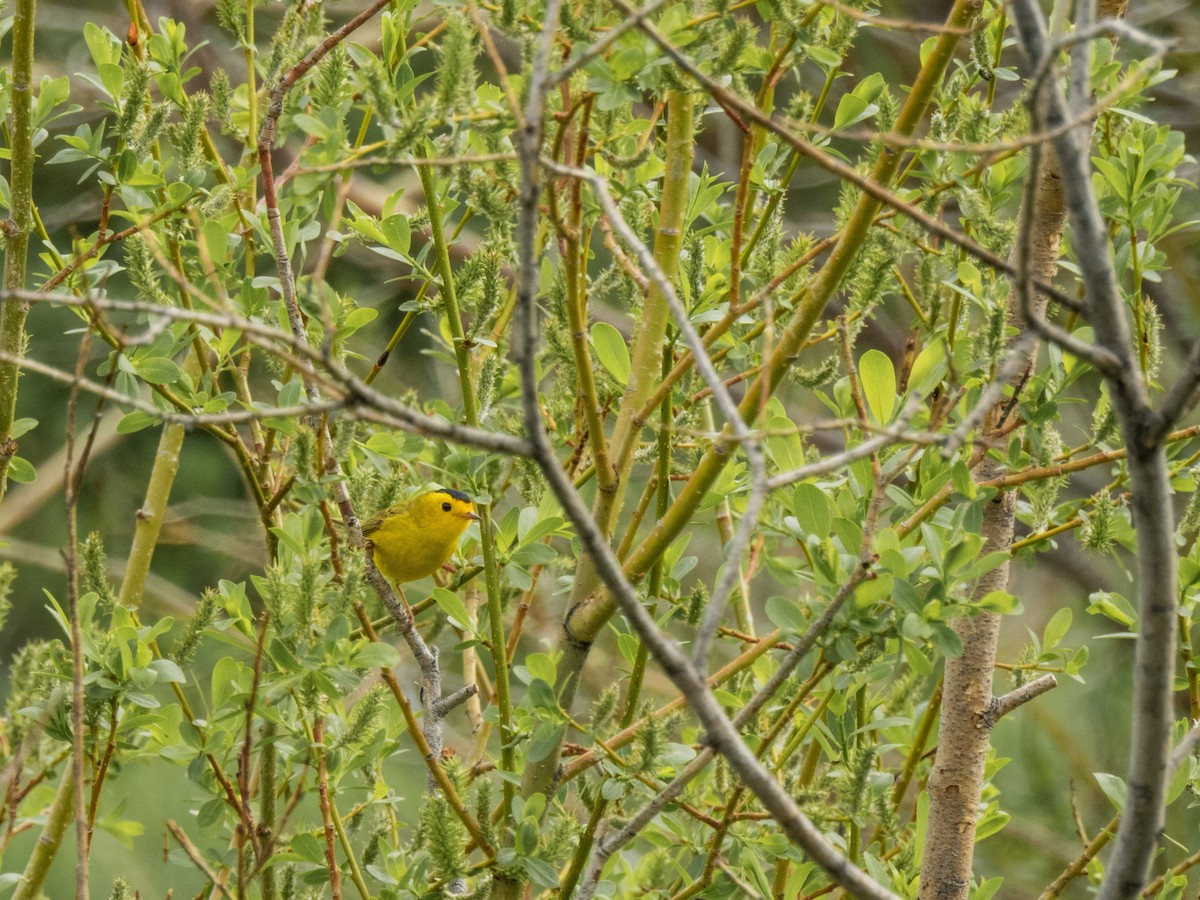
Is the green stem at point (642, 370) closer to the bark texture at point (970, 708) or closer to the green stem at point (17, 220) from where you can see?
the bark texture at point (970, 708)

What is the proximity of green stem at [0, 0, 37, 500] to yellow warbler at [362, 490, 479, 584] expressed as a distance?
1.40 meters

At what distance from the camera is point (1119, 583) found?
6449 millimetres

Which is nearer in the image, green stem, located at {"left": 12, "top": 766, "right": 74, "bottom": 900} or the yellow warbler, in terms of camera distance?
green stem, located at {"left": 12, "top": 766, "right": 74, "bottom": 900}

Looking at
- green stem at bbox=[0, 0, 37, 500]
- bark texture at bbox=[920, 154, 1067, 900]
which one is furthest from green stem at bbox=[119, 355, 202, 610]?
bark texture at bbox=[920, 154, 1067, 900]

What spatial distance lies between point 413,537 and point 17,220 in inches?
63.1

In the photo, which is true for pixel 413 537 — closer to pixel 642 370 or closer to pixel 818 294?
pixel 642 370

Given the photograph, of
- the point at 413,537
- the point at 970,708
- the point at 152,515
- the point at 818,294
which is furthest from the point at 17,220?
the point at 970,708

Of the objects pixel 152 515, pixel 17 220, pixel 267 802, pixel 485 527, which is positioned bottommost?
pixel 267 802

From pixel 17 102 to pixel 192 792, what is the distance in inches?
136

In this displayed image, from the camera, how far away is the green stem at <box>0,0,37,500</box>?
2070mm

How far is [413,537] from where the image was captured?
353cm

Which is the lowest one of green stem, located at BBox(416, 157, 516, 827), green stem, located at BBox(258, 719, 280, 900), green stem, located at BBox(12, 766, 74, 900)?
green stem, located at BBox(12, 766, 74, 900)

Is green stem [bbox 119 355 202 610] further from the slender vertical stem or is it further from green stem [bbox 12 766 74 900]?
the slender vertical stem

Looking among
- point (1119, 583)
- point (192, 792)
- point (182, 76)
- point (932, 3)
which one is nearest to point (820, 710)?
point (182, 76)
